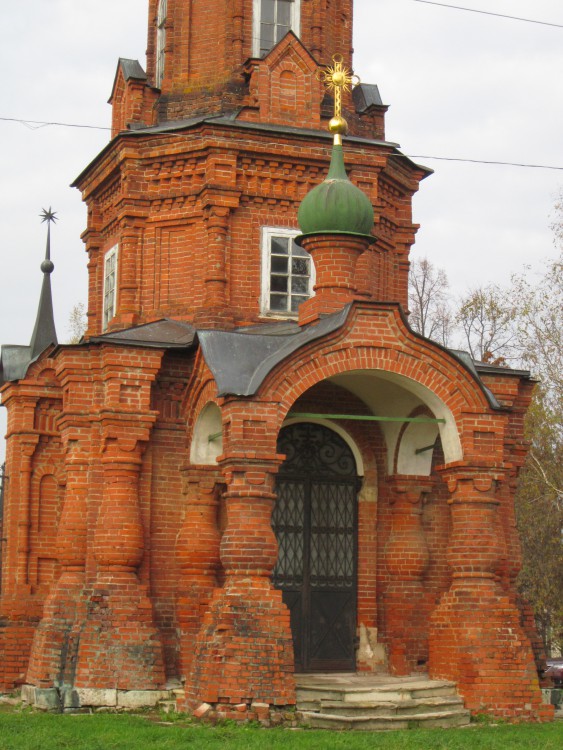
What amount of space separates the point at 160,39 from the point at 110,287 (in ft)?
10.9

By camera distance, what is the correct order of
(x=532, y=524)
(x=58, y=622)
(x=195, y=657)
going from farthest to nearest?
1. (x=532, y=524)
2. (x=58, y=622)
3. (x=195, y=657)

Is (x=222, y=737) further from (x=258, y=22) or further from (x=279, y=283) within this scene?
(x=258, y=22)

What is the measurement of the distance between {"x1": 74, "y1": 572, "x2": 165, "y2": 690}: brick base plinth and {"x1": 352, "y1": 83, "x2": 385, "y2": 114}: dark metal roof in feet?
22.4

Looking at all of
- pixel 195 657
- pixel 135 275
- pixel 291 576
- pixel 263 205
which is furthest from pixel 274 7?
pixel 195 657

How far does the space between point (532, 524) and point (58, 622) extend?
13.8 m

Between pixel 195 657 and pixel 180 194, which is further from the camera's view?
pixel 180 194

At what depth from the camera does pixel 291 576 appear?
13.9m

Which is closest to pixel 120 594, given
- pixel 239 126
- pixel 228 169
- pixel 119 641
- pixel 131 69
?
pixel 119 641

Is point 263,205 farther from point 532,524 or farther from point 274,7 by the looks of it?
point 532,524

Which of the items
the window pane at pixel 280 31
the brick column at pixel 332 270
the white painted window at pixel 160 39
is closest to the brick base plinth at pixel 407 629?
the brick column at pixel 332 270

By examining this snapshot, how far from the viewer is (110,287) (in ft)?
52.0

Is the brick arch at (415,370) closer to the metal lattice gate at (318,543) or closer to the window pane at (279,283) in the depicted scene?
the metal lattice gate at (318,543)

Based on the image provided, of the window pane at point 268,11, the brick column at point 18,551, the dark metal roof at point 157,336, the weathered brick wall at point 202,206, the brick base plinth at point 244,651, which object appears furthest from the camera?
the window pane at point 268,11

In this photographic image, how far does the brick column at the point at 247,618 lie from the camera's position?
37.4 feet
